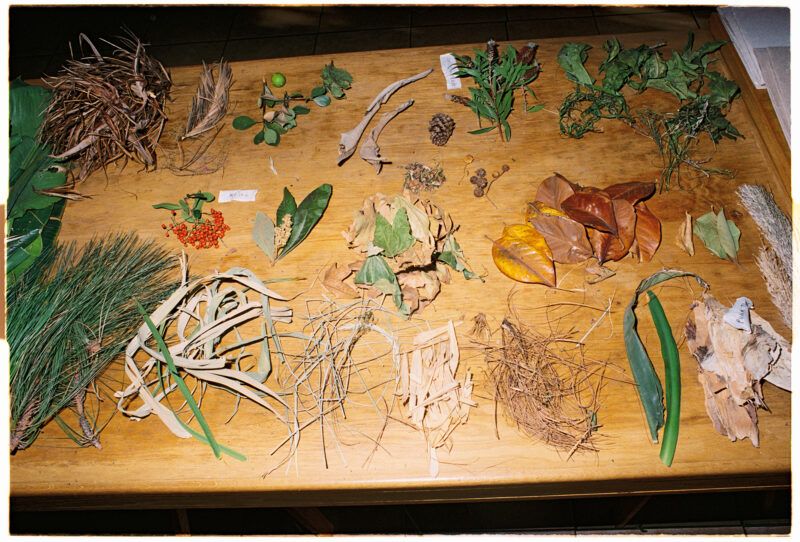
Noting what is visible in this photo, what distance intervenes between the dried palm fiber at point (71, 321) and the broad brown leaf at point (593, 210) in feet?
3.31

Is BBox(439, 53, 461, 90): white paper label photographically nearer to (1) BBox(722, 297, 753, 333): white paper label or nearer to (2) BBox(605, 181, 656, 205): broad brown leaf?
(2) BBox(605, 181, 656, 205): broad brown leaf

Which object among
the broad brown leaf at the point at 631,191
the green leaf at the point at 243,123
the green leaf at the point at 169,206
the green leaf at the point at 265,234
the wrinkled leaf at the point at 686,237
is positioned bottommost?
the wrinkled leaf at the point at 686,237

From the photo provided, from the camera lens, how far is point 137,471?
117cm

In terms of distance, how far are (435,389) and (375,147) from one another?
71cm

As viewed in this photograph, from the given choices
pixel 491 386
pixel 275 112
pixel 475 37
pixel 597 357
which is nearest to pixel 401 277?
pixel 491 386

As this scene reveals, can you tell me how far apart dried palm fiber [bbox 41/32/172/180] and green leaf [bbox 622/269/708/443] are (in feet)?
4.49

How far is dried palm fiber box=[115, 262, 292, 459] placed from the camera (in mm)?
1209

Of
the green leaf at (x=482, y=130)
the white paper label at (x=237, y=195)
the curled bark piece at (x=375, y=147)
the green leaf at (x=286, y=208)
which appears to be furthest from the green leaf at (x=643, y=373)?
the white paper label at (x=237, y=195)

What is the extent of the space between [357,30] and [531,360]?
2016mm

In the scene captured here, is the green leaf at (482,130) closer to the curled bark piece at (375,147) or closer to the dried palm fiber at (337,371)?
the curled bark piece at (375,147)

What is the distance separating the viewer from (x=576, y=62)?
165cm

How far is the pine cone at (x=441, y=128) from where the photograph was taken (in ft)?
5.11

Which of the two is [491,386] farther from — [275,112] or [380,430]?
[275,112]

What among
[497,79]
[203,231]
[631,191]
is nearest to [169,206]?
[203,231]
